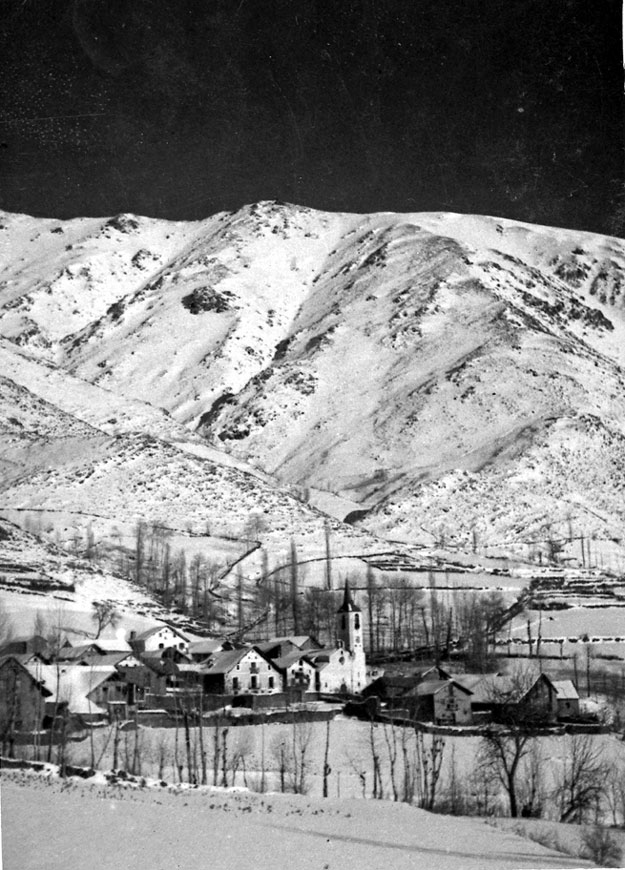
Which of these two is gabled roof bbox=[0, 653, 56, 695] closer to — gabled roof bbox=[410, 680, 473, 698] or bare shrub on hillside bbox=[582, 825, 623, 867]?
gabled roof bbox=[410, 680, 473, 698]

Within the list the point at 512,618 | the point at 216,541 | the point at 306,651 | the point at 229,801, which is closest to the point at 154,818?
the point at 229,801

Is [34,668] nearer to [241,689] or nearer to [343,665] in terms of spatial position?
[241,689]

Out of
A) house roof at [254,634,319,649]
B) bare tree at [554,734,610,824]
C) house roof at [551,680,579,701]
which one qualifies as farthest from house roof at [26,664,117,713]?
house roof at [551,680,579,701]

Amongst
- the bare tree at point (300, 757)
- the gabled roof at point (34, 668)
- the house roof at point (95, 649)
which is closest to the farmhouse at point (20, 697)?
the gabled roof at point (34, 668)

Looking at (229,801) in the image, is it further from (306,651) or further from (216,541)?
(216,541)

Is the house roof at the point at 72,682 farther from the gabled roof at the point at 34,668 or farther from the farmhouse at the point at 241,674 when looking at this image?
the farmhouse at the point at 241,674

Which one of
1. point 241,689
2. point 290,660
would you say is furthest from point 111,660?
point 290,660
